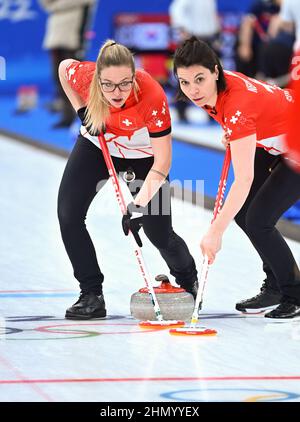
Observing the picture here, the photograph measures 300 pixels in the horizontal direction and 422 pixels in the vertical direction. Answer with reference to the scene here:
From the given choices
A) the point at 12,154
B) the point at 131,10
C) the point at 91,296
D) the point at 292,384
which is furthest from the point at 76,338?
the point at 131,10

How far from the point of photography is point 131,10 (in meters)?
18.3

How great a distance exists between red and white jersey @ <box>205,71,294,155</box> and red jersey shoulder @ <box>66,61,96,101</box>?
2.03 ft

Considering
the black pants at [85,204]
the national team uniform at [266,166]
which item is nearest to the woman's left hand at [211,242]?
the national team uniform at [266,166]

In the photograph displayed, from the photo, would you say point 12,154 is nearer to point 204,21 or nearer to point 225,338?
point 204,21

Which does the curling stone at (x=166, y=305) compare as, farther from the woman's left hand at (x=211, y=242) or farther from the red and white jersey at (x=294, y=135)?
the red and white jersey at (x=294, y=135)

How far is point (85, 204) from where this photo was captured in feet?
19.3

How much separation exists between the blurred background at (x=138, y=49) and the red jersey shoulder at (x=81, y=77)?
4.33 meters

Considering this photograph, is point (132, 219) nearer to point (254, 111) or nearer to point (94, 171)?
point (94, 171)

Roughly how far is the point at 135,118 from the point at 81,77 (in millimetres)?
386

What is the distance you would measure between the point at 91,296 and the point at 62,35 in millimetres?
8941

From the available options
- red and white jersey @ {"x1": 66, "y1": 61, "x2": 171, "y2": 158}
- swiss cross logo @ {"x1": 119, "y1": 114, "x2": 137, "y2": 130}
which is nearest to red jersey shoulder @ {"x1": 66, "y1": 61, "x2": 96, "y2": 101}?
red and white jersey @ {"x1": 66, "y1": 61, "x2": 171, "y2": 158}
